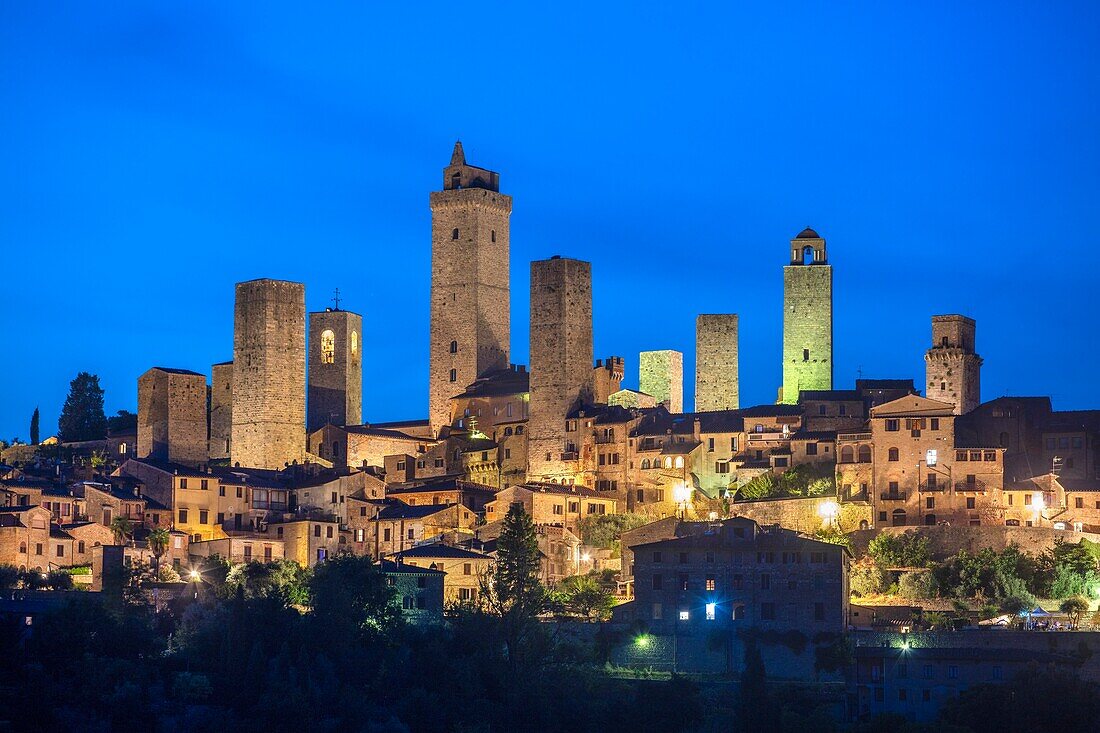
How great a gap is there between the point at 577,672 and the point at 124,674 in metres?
11.1

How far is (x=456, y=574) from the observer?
240 ft

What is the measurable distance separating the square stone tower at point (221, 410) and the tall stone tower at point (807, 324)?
1970cm

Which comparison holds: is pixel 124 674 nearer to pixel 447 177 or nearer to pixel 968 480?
pixel 968 480

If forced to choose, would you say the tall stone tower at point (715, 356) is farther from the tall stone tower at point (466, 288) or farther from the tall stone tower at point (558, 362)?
the tall stone tower at point (466, 288)

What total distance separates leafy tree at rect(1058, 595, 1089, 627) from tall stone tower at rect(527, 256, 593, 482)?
64.5 ft

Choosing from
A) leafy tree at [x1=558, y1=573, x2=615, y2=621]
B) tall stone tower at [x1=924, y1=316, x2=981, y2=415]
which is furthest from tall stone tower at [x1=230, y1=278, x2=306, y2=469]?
tall stone tower at [x1=924, y1=316, x2=981, y2=415]

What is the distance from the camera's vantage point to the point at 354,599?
6856 cm

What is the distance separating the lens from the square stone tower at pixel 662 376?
9400 cm

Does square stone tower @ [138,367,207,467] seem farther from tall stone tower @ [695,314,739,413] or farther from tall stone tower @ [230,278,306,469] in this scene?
tall stone tower @ [695,314,739,413]

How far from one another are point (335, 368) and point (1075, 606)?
3549cm

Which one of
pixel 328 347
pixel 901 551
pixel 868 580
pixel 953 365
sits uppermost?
pixel 328 347

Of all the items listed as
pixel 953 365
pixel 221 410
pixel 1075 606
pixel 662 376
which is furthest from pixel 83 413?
pixel 1075 606

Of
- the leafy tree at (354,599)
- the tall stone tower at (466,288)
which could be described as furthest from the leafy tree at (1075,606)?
the tall stone tower at (466,288)

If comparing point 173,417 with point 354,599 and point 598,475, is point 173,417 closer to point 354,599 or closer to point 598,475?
point 598,475
